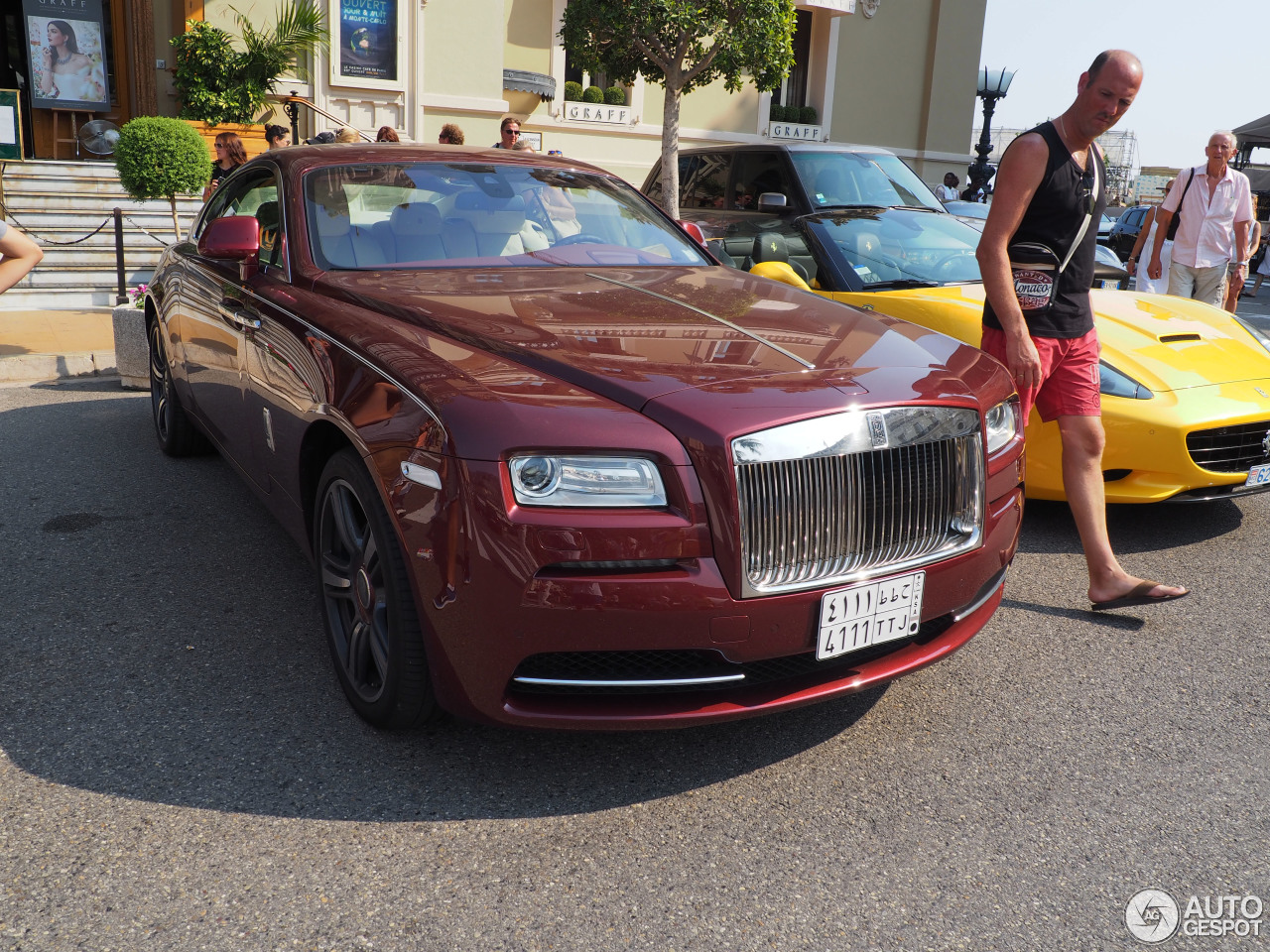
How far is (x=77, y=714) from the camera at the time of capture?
293 centimetres

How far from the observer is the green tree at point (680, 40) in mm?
12844

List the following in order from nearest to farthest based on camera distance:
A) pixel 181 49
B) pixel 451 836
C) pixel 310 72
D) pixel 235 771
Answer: pixel 451 836, pixel 235 771, pixel 181 49, pixel 310 72

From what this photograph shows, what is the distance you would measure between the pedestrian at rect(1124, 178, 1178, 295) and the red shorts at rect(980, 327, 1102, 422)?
4568 millimetres

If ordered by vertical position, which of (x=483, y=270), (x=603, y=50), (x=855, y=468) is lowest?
(x=855, y=468)

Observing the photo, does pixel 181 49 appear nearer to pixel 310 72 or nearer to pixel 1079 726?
pixel 310 72

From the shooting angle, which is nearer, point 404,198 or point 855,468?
point 855,468

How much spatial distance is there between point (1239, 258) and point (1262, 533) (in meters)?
3.92

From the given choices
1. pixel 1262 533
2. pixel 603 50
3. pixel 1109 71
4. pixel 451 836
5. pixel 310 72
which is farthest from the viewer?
pixel 310 72

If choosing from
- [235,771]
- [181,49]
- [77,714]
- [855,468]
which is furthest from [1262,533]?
[181,49]

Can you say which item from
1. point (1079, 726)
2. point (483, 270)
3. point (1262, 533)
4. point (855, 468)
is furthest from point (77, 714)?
point (1262, 533)

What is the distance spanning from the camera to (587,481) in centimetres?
233

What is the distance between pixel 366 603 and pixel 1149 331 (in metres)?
3.91

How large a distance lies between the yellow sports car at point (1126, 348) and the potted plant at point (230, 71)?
11294mm

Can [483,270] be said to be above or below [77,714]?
above
